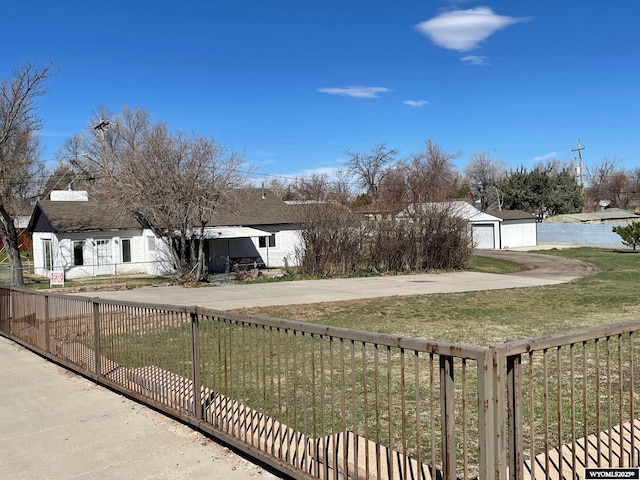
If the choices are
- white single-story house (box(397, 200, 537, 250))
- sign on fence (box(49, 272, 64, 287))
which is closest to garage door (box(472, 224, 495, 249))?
white single-story house (box(397, 200, 537, 250))

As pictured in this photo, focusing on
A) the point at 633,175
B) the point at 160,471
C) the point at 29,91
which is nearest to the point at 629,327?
the point at 160,471

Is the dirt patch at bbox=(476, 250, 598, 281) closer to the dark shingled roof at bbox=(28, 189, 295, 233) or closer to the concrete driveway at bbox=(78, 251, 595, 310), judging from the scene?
the concrete driveway at bbox=(78, 251, 595, 310)

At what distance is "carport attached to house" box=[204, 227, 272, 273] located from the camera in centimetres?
2947

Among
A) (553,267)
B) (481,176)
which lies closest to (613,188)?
(481,176)

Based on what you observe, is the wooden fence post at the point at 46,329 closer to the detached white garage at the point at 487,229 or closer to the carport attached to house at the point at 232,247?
the carport attached to house at the point at 232,247

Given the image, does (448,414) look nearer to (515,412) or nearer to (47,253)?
(515,412)

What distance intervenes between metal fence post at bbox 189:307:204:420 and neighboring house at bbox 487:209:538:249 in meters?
43.9

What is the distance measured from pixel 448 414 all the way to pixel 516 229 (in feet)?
154

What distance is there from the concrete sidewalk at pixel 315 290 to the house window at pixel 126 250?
27.3ft

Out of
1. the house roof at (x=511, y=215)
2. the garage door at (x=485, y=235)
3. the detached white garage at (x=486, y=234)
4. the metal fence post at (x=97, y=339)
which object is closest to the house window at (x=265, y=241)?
the detached white garage at (x=486, y=234)

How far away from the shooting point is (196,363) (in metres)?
5.05

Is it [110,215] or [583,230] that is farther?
[583,230]

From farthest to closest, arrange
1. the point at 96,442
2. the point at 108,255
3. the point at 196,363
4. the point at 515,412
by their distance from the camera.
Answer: the point at 108,255
the point at 196,363
the point at 96,442
the point at 515,412

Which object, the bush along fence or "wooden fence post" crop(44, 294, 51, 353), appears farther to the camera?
"wooden fence post" crop(44, 294, 51, 353)
